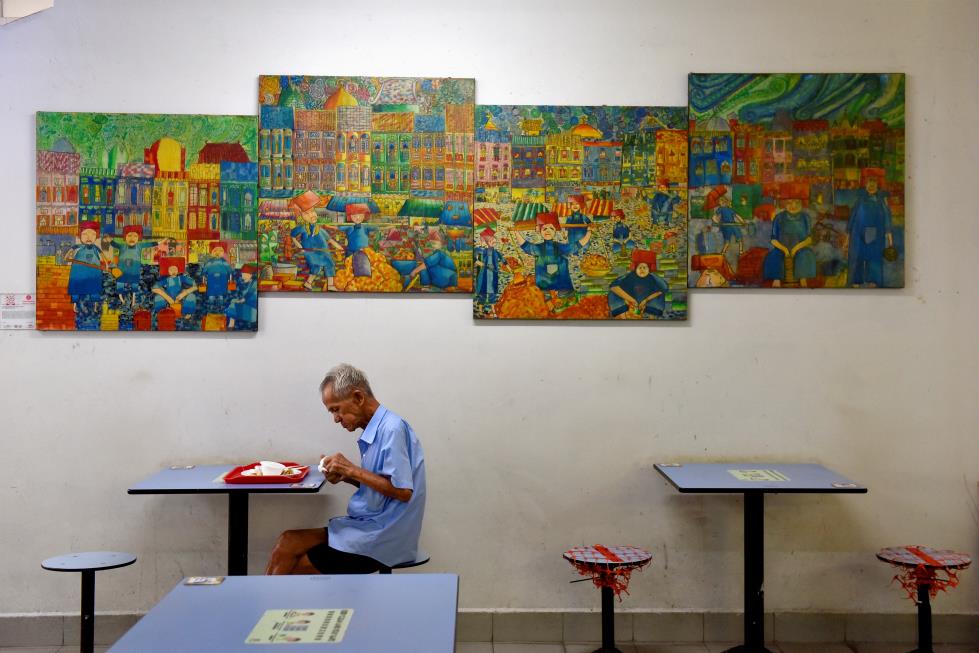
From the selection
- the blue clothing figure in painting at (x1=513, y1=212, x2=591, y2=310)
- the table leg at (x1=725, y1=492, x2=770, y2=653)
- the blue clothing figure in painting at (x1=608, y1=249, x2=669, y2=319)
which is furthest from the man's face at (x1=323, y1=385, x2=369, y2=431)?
the table leg at (x1=725, y1=492, x2=770, y2=653)

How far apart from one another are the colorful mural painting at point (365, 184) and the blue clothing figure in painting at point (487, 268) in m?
0.05

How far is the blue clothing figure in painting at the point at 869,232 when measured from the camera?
463 centimetres

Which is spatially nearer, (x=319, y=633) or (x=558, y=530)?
(x=319, y=633)

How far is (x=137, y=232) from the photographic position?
4.61 meters

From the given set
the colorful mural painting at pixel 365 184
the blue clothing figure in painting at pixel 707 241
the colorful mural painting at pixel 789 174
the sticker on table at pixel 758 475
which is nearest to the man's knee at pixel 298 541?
the colorful mural painting at pixel 365 184

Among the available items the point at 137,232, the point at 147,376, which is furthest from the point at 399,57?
the point at 147,376

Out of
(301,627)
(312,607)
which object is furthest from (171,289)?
(301,627)

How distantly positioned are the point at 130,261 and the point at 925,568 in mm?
4375

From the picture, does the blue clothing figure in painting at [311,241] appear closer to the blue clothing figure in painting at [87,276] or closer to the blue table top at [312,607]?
the blue clothing figure in painting at [87,276]

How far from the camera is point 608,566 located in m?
4.07

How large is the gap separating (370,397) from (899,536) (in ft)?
9.88

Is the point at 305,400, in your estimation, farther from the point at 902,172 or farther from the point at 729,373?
the point at 902,172

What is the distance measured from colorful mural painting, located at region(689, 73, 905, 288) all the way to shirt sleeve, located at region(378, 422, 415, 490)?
1915mm

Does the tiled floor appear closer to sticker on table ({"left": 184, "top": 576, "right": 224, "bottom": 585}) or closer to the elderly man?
the elderly man
